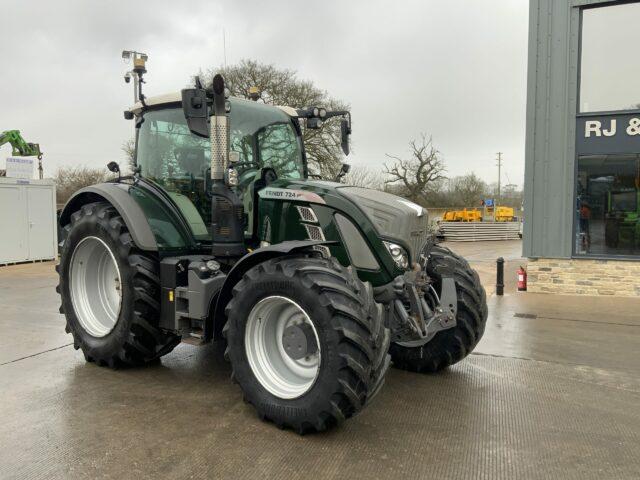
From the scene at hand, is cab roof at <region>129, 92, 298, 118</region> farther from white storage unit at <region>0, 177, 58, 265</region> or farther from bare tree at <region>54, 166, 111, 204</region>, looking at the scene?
bare tree at <region>54, 166, 111, 204</region>

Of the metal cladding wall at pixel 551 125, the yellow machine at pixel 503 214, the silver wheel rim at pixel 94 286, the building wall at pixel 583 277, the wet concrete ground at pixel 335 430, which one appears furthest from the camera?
the yellow machine at pixel 503 214

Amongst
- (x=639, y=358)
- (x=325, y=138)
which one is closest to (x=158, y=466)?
(x=639, y=358)

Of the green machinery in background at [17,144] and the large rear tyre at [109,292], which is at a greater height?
the green machinery in background at [17,144]

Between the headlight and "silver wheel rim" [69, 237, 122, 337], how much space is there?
2.63 meters

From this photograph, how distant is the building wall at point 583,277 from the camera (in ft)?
30.7

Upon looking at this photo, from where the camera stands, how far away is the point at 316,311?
3186 mm

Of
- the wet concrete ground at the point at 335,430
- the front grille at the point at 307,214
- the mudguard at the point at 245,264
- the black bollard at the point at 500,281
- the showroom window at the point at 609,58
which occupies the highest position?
the showroom window at the point at 609,58

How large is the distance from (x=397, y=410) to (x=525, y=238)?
688cm

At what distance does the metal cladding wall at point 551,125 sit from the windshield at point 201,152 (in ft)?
20.7

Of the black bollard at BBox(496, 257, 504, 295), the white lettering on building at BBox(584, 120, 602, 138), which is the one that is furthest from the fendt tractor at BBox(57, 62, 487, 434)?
the white lettering on building at BBox(584, 120, 602, 138)

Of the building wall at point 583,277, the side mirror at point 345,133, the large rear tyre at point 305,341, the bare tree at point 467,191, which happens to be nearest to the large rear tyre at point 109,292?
the large rear tyre at point 305,341

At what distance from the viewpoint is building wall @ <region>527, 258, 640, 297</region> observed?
9359mm

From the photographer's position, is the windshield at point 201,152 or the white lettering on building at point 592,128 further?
the white lettering on building at point 592,128

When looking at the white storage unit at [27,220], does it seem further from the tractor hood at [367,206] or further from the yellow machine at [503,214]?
the yellow machine at [503,214]
